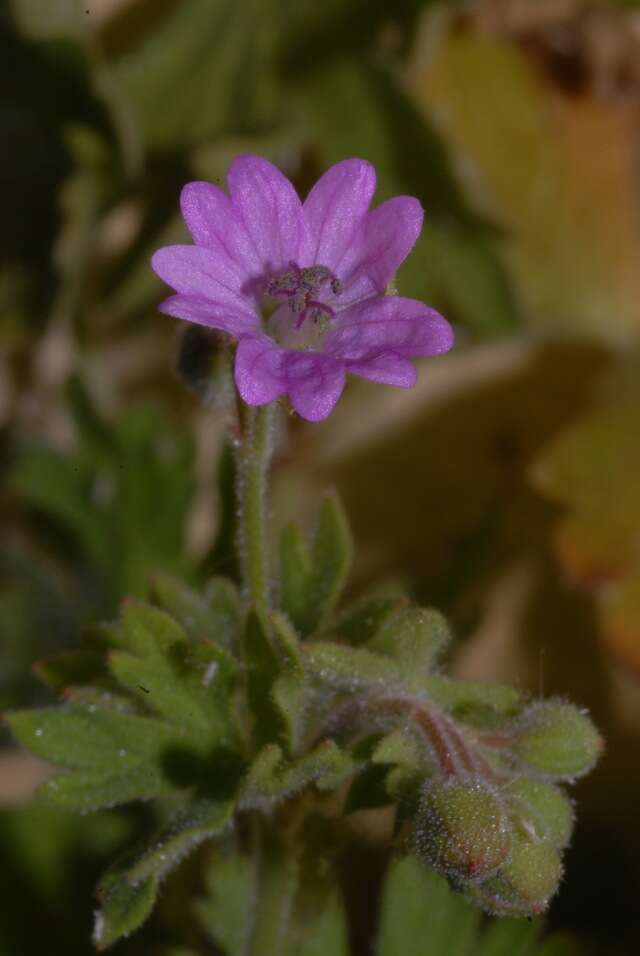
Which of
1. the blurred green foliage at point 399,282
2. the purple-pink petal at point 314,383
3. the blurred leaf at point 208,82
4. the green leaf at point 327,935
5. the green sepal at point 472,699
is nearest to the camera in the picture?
the purple-pink petal at point 314,383

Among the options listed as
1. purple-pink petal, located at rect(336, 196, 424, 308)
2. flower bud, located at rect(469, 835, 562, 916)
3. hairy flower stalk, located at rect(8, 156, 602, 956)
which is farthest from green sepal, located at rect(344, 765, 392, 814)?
purple-pink petal, located at rect(336, 196, 424, 308)

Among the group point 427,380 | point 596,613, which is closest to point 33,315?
point 427,380

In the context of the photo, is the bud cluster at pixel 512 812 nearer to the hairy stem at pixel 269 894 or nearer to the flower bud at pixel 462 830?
the flower bud at pixel 462 830

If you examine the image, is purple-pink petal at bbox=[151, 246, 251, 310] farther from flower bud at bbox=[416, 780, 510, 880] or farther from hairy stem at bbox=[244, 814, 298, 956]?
hairy stem at bbox=[244, 814, 298, 956]

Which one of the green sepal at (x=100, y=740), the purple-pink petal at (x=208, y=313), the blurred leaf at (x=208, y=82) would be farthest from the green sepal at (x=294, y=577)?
the blurred leaf at (x=208, y=82)

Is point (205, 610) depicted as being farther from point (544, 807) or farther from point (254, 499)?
point (544, 807)

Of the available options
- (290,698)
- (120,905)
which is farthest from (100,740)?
(290,698)

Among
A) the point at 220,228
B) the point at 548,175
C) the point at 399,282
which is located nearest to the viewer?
the point at 220,228
